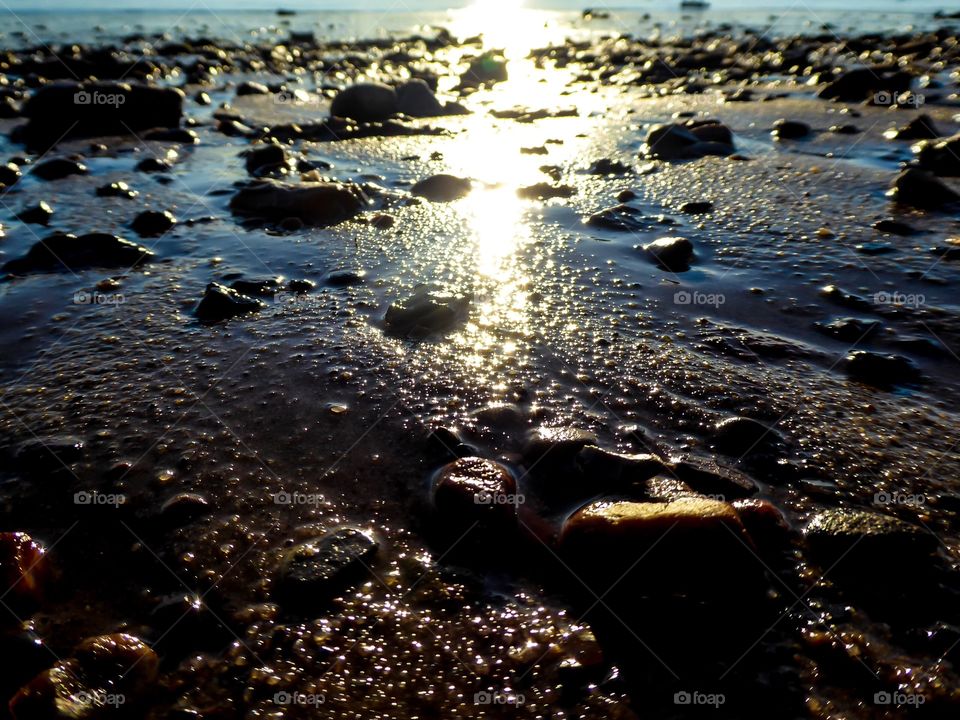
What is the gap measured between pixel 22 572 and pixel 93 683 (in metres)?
0.45

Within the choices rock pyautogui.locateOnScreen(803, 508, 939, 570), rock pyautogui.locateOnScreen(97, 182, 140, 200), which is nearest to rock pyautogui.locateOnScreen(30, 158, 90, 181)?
rock pyautogui.locateOnScreen(97, 182, 140, 200)

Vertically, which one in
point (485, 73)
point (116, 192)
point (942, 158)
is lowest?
point (116, 192)

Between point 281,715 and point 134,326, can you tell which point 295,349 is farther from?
point 281,715

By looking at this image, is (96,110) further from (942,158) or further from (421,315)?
(942,158)

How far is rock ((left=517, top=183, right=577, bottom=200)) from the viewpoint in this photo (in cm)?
516

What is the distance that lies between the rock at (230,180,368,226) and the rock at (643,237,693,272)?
90.5 inches

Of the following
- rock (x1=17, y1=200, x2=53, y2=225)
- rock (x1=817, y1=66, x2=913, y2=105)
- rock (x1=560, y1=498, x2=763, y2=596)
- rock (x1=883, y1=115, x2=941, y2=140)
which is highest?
rock (x1=817, y1=66, x2=913, y2=105)

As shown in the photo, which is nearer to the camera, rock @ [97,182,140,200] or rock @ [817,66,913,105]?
rock @ [97,182,140,200]

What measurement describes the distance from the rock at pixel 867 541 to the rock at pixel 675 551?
264 mm

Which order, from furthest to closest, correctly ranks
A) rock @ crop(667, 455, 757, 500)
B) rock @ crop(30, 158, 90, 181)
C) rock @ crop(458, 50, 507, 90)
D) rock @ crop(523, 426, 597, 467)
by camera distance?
rock @ crop(458, 50, 507, 90), rock @ crop(30, 158, 90, 181), rock @ crop(523, 426, 597, 467), rock @ crop(667, 455, 757, 500)

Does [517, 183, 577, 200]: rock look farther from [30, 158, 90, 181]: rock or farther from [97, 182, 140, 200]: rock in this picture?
[30, 158, 90, 181]: rock

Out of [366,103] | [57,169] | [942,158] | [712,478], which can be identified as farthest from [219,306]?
[366,103]

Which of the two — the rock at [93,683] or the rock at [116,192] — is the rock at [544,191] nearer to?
the rock at [116,192]

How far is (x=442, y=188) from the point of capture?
5.29 m
